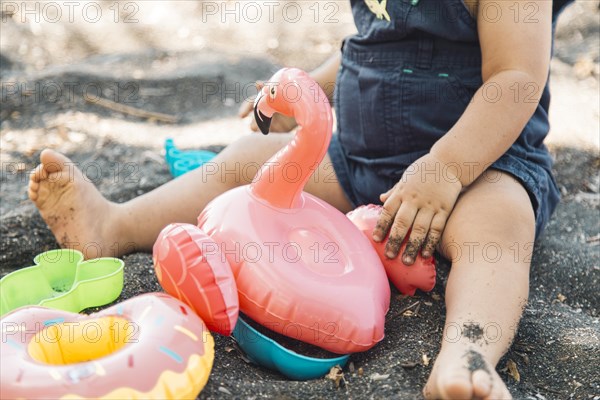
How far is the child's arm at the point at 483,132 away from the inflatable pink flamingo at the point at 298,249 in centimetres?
9

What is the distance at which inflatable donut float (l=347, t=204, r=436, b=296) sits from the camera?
47.1 inches

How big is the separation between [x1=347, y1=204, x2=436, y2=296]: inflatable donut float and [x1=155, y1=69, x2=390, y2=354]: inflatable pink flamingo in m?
0.06

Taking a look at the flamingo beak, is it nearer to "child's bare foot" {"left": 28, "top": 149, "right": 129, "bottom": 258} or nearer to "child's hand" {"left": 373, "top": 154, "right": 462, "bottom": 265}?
"child's hand" {"left": 373, "top": 154, "right": 462, "bottom": 265}

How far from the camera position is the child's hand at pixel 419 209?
1.18m

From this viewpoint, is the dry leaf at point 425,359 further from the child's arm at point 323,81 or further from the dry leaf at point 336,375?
the child's arm at point 323,81

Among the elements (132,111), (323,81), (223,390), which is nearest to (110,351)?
(223,390)

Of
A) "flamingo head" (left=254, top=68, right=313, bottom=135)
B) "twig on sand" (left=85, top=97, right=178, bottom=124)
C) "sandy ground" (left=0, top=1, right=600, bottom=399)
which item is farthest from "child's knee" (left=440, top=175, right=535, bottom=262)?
"twig on sand" (left=85, top=97, right=178, bottom=124)

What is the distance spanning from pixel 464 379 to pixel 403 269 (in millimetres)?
346

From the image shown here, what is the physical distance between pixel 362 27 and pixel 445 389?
0.86 meters

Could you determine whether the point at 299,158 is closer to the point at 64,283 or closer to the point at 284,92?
the point at 284,92

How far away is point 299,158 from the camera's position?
111 cm

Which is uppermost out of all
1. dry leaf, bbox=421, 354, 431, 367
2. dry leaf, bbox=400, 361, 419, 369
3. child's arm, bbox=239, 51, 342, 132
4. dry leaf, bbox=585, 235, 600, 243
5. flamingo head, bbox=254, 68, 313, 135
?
flamingo head, bbox=254, 68, 313, 135

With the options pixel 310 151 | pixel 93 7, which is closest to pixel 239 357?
pixel 310 151

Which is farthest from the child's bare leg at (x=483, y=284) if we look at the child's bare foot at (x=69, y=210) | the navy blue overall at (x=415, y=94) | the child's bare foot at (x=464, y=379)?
the child's bare foot at (x=69, y=210)
